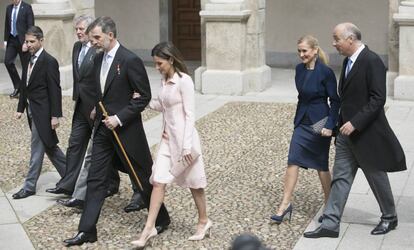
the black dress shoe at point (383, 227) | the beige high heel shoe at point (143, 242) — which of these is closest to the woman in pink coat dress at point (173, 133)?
the beige high heel shoe at point (143, 242)

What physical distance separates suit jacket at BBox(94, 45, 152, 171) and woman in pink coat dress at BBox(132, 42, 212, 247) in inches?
7.4

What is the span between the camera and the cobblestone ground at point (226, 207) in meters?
6.65

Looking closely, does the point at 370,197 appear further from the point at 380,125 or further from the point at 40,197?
the point at 40,197

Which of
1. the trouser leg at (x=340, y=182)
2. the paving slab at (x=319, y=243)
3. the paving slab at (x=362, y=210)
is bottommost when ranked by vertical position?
the paving slab at (x=362, y=210)

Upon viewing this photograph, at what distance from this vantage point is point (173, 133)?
245 inches

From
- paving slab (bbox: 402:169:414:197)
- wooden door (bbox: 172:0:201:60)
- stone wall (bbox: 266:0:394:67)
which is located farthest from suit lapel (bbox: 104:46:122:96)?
wooden door (bbox: 172:0:201:60)

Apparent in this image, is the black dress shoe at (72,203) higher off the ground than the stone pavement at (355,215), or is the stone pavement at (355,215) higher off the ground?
the black dress shoe at (72,203)

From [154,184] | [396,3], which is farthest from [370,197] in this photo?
[396,3]

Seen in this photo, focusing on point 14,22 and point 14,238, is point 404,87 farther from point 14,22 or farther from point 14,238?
point 14,238

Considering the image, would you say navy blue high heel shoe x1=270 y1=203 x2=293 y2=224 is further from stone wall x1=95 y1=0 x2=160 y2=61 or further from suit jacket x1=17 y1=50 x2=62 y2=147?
stone wall x1=95 y1=0 x2=160 y2=61

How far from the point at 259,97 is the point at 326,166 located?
22.7 feet

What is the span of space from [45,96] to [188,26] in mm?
10681

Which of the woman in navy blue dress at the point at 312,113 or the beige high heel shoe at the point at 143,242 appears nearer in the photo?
the beige high heel shoe at the point at 143,242

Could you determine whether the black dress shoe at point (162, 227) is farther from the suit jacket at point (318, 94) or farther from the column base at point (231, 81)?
the column base at point (231, 81)
